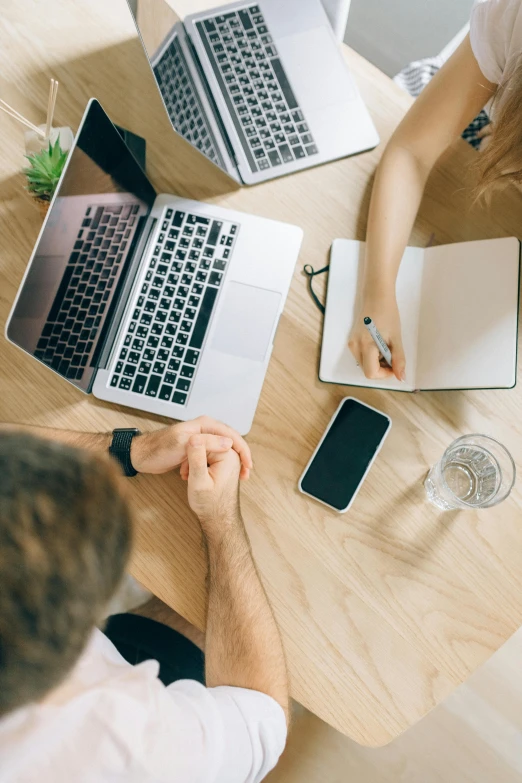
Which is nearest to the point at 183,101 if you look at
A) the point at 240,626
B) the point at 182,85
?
the point at 182,85

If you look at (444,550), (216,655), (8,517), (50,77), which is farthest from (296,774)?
(50,77)

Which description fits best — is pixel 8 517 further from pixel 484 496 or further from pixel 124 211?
pixel 484 496

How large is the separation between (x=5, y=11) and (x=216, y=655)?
3.81ft

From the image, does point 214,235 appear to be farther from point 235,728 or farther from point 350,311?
point 235,728

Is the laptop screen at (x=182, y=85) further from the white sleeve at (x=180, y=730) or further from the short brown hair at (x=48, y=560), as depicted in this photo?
the white sleeve at (x=180, y=730)

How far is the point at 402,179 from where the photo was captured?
0.81m

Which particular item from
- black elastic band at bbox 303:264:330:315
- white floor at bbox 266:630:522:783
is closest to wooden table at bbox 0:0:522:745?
black elastic band at bbox 303:264:330:315

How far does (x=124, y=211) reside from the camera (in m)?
0.82

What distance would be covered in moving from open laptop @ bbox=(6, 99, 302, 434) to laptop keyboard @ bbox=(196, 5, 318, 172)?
0.13 meters

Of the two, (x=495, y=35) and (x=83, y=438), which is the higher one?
(x=495, y=35)

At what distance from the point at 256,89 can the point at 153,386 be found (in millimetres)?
526

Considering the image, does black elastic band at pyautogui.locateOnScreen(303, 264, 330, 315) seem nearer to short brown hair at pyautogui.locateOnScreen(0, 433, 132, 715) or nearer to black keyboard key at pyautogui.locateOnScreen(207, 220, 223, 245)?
black keyboard key at pyautogui.locateOnScreen(207, 220, 223, 245)

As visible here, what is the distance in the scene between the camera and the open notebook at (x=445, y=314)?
0.75m

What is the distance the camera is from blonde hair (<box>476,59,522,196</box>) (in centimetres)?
70
